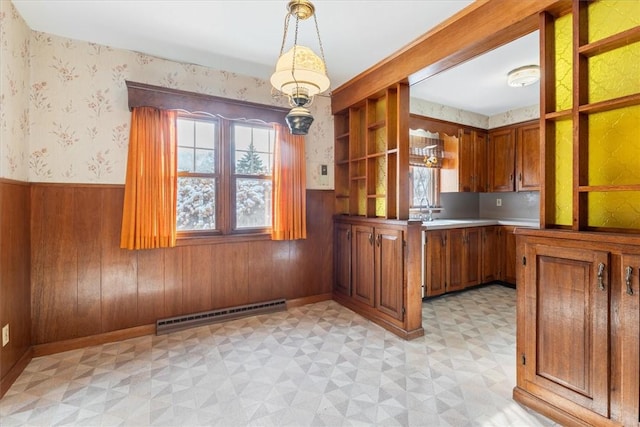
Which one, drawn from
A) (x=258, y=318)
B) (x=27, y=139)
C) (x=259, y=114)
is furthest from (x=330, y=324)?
(x=27, y=139)

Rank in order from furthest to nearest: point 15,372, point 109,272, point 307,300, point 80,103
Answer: point 307,300, point 109,272, point 80,103, point 15,372

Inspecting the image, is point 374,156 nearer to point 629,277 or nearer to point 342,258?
point 342,258

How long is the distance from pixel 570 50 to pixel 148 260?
3.58m

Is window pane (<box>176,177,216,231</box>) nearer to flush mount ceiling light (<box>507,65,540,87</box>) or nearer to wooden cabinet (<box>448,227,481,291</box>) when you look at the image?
wooden cabinet (<box>448,227,481,291</box>)

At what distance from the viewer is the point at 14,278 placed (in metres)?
2.18

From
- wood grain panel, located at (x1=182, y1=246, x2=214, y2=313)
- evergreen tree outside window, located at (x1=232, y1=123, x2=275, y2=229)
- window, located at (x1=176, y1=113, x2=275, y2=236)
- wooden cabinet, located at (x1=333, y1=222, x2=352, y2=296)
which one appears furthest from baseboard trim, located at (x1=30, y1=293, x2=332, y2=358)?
wooden cabinet, located at (x1=333, y1=222, x2=352, y2=296)

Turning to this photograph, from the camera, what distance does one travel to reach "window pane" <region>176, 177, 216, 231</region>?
10.1 feet

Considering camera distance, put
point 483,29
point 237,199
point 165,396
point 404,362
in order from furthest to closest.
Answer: point 237,199, point 404,362, point 483,29, point 165,396

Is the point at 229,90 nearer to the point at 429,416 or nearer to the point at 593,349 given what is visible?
the point at 429,416

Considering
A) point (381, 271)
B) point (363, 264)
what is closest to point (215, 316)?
point (363, 264)

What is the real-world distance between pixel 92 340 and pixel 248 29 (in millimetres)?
3007

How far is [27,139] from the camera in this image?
2.44 m

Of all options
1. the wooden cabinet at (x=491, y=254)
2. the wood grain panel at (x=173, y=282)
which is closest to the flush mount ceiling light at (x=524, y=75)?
the wooden cabinet at (x=491, y=254)

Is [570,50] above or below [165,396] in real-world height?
above
